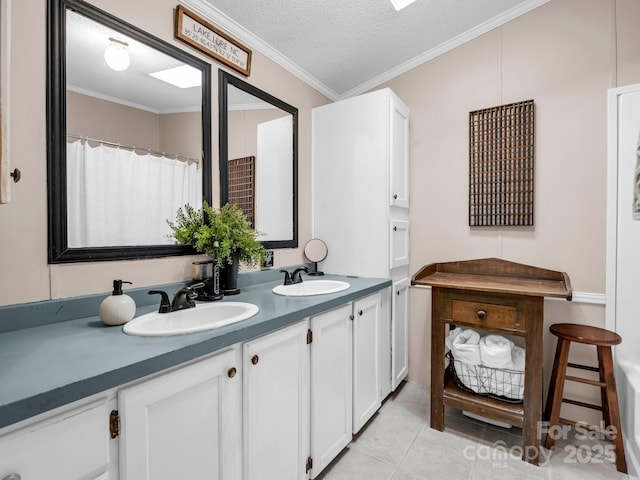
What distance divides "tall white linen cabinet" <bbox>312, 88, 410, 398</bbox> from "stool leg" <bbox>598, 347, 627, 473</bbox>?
1173 mm

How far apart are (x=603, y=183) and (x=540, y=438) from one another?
1553mm

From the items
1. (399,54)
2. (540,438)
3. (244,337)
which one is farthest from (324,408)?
(399,54)

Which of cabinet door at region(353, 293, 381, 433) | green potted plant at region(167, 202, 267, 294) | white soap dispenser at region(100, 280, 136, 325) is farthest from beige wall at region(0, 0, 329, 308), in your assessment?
cabinet door at region(353, 293, 381, 433)

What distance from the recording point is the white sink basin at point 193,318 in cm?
112

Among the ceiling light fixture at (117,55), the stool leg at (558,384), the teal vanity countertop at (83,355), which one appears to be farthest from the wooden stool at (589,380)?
the ceiling light fixture at (117,55)

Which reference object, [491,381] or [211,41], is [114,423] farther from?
[491,381]

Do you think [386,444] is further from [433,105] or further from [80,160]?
[433,105]

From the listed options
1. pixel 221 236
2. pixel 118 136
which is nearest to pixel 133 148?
pixel 118 136

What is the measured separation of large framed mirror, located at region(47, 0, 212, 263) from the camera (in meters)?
1.24

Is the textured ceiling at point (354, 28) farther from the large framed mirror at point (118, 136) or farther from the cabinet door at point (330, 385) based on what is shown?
the cabinet door at point (330, 385)

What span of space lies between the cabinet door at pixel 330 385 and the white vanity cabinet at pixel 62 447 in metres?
0.90

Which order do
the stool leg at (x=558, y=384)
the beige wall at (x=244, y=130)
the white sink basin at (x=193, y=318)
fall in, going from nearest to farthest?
the white sink basin at (x=193, y=318) < the stool leg at (x=558, y=384) < the beige wall at (x=244, y=130)

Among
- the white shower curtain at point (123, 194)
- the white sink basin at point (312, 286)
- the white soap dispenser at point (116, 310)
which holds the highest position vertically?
the white shower curtain at point (123, 194)

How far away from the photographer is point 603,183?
200 centimetres
